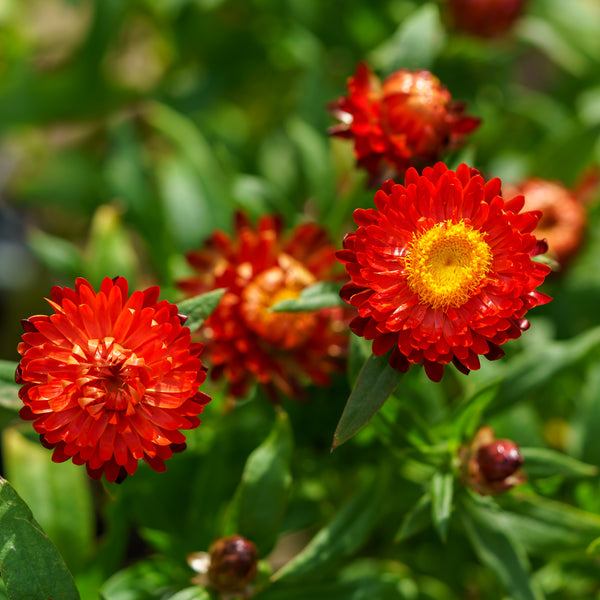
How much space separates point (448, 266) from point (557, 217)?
0.76 meters

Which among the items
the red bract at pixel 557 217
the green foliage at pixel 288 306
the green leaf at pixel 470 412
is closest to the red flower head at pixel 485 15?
the green foliage at pixel 288 306

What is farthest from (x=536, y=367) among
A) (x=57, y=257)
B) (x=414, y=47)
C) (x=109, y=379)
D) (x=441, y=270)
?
(x=57, y=257)

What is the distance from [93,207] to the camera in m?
2.38

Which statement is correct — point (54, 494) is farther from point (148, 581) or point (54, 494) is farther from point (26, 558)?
point (26, 558)

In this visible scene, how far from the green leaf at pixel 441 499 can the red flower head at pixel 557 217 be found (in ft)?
2.26

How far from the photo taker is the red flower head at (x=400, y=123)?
1298 mm

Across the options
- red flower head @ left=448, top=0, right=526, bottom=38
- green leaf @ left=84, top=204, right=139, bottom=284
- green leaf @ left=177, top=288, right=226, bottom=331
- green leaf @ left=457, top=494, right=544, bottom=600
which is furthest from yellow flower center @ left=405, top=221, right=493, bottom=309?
red flower head @ left=448, top=0, right=526, bottom=38

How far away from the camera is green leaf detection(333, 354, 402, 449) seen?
1092mm

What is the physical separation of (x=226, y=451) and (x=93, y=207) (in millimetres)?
1106

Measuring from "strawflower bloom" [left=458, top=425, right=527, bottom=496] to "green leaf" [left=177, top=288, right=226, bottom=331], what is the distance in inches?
21.2

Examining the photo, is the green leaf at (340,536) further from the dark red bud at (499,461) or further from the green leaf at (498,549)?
the dark red bud at (499,461)

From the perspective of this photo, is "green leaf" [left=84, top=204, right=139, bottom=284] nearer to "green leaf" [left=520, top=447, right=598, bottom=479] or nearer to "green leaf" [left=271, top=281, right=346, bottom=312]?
"green leaf" [left=271, top=281, right=346, bottom=312]

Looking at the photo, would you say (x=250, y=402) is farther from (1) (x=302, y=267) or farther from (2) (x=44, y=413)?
(2) (x=44, y=413)

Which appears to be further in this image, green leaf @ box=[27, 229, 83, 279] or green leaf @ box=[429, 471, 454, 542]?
green leaf @ box=[27, 229, 83, 279]
